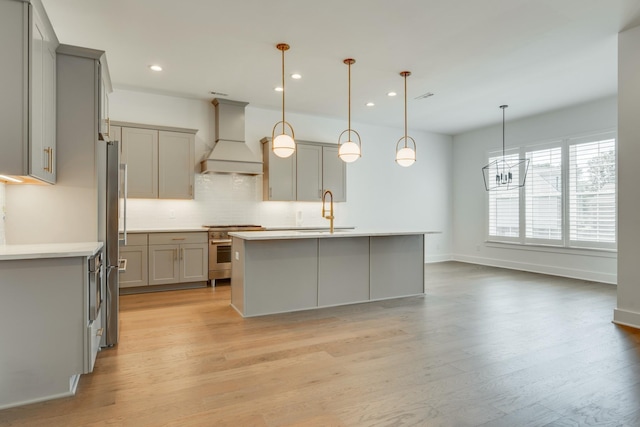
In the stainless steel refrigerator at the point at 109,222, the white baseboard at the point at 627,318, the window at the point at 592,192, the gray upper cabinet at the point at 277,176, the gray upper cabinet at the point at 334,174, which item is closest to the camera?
the stainless steel refrigerator at the point at 109,222

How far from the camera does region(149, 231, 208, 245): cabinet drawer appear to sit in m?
5.23

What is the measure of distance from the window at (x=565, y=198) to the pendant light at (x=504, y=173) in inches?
4.1

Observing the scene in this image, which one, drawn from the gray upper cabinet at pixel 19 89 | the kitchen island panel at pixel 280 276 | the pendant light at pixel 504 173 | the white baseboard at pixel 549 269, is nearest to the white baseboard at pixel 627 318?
the white baseboard at pixel 549 269

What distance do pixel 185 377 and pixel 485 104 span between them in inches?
236

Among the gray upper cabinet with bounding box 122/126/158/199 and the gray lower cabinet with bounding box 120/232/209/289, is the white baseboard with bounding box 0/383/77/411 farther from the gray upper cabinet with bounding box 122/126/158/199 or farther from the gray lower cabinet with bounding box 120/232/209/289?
the gray upper cabinet with bounding box 122/126/158/199

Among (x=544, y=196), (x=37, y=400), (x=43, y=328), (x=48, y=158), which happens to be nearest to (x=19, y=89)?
(x=48, y=158)

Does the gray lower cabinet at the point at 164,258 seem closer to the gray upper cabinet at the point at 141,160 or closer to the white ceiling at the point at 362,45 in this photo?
the gray upper cabinet at the point at 141,160

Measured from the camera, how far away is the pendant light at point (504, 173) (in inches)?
282

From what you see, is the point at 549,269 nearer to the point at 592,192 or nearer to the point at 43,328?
the point at 592,192

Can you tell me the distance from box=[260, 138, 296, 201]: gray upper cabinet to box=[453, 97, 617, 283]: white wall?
151 inches

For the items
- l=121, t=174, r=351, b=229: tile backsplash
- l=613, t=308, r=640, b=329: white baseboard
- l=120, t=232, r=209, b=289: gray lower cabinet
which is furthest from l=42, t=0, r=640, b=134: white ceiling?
l=613, t=308, r=640, b=329: white baseboard

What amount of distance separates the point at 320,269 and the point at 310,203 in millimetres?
2771

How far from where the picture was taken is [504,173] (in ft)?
24.5

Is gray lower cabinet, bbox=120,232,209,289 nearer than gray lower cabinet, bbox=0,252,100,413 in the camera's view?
No
